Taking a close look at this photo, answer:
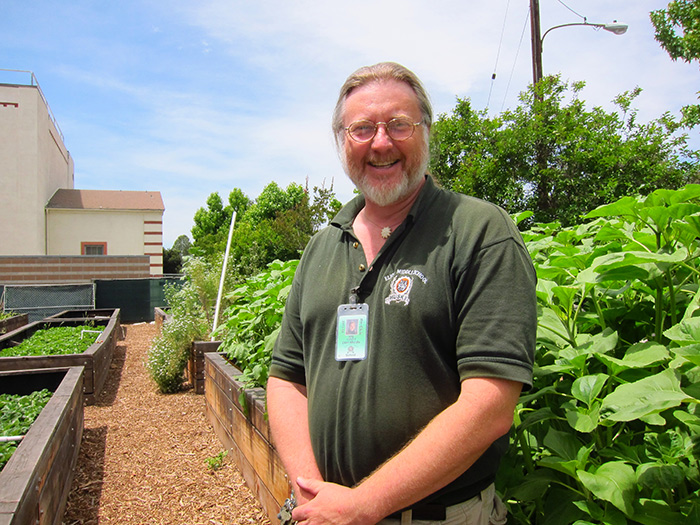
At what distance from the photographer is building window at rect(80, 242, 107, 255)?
2939 cm

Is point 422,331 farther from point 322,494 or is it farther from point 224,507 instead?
point 224,507

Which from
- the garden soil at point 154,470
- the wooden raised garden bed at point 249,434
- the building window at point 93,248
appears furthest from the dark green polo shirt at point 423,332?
the building window at point 93,248

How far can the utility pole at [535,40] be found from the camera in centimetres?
1144

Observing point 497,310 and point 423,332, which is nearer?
point 497,310

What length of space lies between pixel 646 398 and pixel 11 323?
42.6 ft

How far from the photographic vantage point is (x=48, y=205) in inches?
1148

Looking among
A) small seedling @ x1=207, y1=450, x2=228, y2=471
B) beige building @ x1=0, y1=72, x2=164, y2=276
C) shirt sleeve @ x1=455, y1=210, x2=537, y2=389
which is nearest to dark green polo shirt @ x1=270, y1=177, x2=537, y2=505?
shirt sleeve @ x1=455, y1=210, x2=537, y2=389

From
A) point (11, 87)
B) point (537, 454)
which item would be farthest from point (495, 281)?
point (11, 87)

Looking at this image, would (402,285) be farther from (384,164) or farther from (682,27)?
(682,27)

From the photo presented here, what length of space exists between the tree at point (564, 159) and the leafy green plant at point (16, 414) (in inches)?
293

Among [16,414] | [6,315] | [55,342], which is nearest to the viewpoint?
[16,414]

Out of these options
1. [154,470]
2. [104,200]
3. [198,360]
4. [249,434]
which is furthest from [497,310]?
[104,200]

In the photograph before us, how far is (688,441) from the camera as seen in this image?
1090 millimetres

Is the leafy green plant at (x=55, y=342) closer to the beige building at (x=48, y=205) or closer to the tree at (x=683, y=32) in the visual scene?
the tree at (x=683, y=32)
